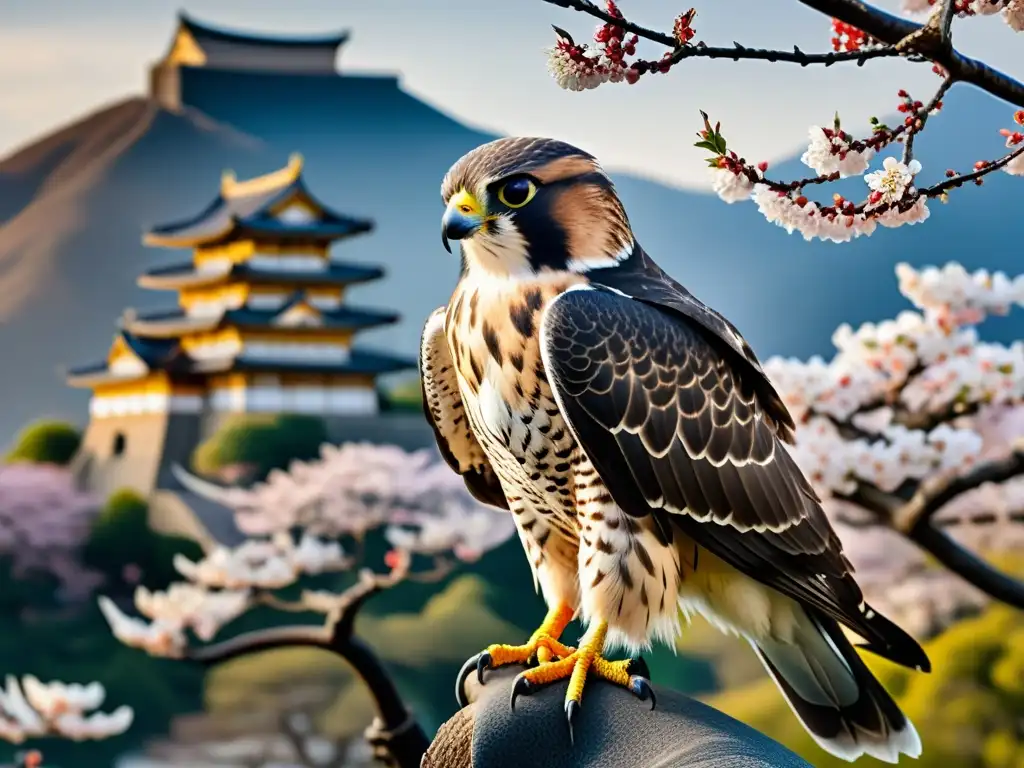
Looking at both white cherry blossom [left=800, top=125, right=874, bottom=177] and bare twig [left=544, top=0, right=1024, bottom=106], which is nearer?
bare twig [left=544, top=0, right=1024, bottom=106]

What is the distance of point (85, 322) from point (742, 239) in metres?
3.55

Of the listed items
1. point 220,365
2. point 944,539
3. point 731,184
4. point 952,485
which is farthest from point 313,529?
point 731,184

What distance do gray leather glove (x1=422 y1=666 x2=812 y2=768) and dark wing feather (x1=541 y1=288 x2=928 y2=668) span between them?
0.20m

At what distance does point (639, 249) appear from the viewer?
1.46 meters

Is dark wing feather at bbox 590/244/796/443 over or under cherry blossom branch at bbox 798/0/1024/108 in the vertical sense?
under

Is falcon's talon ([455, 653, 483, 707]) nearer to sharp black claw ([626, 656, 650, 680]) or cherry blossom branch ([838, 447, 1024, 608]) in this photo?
sharp black claw ([626, 656, 650, 680])

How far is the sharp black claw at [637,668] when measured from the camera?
4.27 ft

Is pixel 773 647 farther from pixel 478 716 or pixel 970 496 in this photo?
pixel 970 496

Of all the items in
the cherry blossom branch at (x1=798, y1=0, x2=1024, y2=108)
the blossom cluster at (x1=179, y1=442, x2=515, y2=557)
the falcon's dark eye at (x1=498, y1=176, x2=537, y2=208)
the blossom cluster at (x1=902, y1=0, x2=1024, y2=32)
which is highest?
the blossom cluster at (x1=902, y1=0, x2=1024, y2=32)

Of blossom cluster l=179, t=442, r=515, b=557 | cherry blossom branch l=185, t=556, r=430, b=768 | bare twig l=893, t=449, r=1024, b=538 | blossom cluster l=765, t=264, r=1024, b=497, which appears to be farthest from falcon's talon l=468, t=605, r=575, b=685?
blossom cluster l=179, t=442, r=515, b=557

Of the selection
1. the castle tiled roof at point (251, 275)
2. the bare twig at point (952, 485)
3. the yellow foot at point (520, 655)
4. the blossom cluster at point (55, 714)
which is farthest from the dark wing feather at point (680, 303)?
the castle tiled roof at point (251, 275)

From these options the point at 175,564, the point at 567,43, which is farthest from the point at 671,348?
the point at 175,564

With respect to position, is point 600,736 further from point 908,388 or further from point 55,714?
point 55,714

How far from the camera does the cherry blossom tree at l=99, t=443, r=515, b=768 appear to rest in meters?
6.33
